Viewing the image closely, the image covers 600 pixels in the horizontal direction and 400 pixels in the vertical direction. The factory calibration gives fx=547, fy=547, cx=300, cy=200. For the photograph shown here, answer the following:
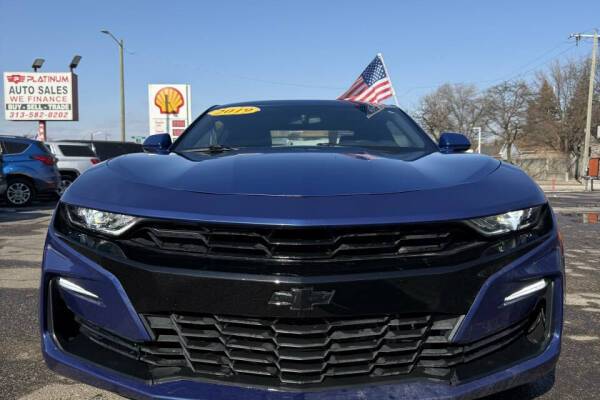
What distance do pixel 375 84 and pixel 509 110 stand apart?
4155 cm

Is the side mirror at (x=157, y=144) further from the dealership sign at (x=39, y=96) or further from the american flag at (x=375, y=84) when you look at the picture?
the dealership sign at (x=39, y=96)

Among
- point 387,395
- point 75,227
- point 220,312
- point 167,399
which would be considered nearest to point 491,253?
point 387,395

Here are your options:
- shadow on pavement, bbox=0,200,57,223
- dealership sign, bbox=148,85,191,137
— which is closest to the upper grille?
shadow on pavement, bbox=0,200,57,223

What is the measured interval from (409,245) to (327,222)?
296 millimetres

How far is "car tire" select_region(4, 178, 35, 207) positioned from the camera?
1270 centimetres

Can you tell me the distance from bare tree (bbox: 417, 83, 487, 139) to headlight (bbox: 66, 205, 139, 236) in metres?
57.9

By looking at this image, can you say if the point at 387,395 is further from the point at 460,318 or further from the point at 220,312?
the point at 220,312

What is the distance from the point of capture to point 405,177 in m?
2.06

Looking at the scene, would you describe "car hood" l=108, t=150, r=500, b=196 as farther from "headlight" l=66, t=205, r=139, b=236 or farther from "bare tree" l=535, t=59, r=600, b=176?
"bare tree" l=535, t=59, r=600, b=176

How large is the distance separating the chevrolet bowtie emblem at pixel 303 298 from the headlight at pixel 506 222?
0.55m

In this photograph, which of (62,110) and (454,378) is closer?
(454,378)

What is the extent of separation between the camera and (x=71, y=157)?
1510 cm

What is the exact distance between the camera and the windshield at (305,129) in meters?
3.17

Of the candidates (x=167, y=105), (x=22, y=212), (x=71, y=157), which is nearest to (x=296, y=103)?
(x=22, y=212)
